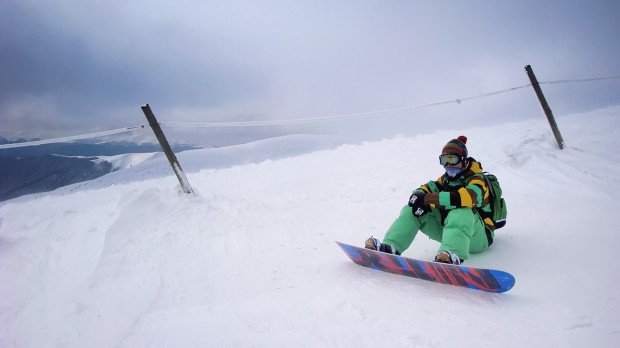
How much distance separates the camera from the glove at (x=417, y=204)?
3.47 metres

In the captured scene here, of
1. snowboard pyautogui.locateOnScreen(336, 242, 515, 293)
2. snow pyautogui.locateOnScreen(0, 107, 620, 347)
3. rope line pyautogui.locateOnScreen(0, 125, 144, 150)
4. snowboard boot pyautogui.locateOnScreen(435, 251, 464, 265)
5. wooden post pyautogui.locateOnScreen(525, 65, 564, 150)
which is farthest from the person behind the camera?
wooden post pyautogui.locateOnScreen(525, 65, 564, 150)

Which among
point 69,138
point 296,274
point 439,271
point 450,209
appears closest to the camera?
point 439,271

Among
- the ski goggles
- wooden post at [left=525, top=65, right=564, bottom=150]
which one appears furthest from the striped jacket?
wooden post at [left=525, top=65, right=564, bottom=150]

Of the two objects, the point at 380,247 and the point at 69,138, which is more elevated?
the point at 69,138

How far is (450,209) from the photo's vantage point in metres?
3.36

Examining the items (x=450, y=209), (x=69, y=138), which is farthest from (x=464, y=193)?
(x=69, y=138)

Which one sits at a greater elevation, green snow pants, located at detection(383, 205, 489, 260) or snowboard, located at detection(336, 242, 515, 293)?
green snow pants, located at detection(383, 205, 489, 260)

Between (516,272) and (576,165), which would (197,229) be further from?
(576,165)

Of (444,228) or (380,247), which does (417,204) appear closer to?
(444,228)

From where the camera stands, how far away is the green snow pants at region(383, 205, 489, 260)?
307 centimetres

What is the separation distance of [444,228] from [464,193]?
416 millimetres

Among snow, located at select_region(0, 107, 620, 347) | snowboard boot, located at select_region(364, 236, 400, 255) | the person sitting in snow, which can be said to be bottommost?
snow, located at select_region(0, 107, 620, 347)

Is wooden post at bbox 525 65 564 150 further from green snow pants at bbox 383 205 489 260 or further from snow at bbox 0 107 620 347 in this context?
green snow pants at bbox 383 205 489 260

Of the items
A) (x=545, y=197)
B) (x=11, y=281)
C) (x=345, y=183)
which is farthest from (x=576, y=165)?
(x=11, y=281)
